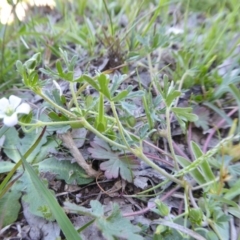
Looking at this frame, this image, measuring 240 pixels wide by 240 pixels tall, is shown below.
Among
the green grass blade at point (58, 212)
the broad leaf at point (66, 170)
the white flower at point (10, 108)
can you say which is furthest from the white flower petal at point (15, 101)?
the broad leaf at point (66, 170)

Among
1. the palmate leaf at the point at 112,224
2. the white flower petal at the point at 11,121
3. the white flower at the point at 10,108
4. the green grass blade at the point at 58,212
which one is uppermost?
the white flower at the point at 10,108

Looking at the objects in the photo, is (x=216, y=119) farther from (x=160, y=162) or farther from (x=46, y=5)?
(x=46, y=5)

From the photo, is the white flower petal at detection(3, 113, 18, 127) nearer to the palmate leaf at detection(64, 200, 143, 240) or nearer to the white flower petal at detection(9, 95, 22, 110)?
the white flower petal at detection(9, 95, 22, 110)

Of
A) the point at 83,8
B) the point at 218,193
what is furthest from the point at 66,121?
the point at 83,8

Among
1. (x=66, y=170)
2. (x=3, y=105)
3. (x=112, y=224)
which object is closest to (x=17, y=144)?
(x=66, y=170)

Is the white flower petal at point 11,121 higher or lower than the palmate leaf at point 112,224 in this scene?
higher

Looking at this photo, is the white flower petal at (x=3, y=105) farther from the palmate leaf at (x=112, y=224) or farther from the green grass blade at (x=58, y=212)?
the palmate leaf at (x=112, y=224)

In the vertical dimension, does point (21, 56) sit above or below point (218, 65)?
above

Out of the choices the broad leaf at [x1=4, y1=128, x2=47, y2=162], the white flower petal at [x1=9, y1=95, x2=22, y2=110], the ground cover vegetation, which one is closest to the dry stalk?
the ground cover vegetation

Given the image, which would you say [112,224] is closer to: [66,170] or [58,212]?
[58,212]
